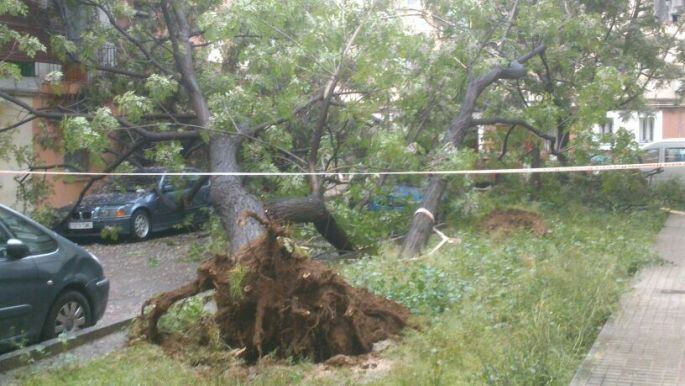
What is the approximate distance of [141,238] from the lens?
54.9 ft

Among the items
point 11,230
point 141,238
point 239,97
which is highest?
point 239,97

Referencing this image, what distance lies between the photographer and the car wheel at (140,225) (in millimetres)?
16477

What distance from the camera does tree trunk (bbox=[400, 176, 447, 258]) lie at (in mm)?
11961

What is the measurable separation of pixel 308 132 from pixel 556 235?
422 cm

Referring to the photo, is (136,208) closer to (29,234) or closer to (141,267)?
(141,267)

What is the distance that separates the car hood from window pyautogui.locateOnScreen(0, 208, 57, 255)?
8410 millimetres

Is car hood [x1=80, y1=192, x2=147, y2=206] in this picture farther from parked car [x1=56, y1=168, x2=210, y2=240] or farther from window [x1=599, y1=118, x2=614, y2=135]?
window [x1=599, y1=118, x2=614, y2=135]

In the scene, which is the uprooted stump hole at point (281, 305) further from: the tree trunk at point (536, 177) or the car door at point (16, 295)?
the tree trunk at point (536, 177)

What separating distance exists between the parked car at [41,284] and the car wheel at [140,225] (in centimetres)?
780

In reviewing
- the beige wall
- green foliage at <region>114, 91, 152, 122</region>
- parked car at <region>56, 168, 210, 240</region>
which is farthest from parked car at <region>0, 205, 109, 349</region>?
the beige wall

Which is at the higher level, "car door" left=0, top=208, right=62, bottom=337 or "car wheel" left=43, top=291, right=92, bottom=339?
"car door" left=0, top=208, right=62, bottom=337

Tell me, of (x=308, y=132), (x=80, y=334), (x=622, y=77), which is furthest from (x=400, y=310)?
(x=622, y=77)

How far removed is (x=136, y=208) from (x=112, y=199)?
0.55 meters

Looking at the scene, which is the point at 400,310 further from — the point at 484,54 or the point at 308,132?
the point at 484,54
